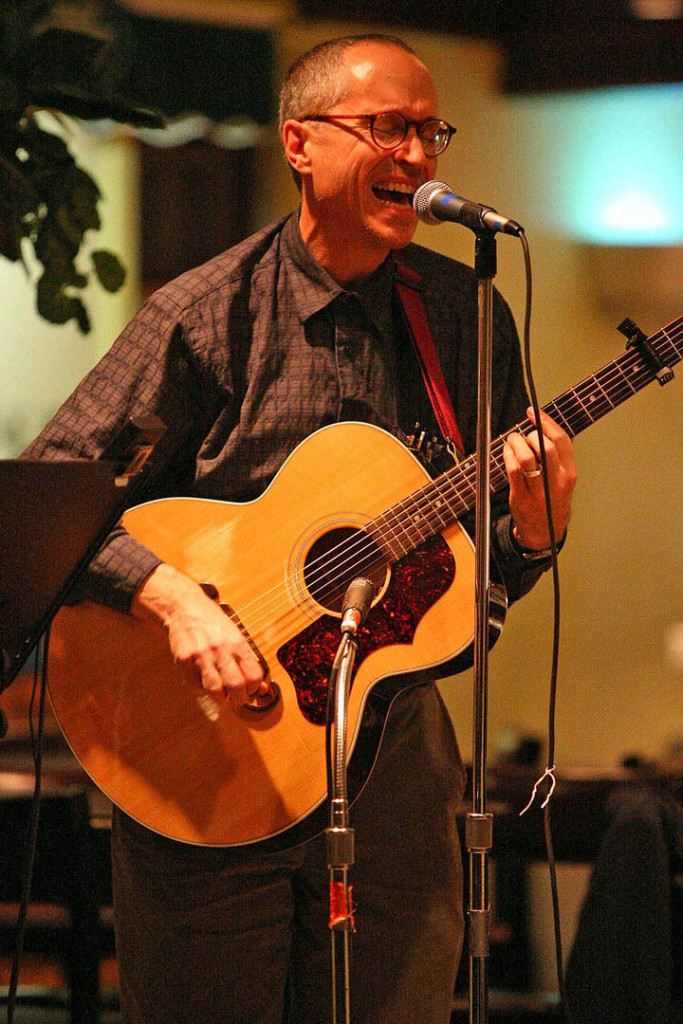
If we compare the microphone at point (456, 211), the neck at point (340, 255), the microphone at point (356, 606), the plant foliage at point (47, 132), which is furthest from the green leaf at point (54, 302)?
the microphone at point (356, 606)

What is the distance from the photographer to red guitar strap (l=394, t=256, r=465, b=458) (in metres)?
2.07

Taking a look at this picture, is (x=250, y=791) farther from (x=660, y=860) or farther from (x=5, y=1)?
(x=5, y=1)

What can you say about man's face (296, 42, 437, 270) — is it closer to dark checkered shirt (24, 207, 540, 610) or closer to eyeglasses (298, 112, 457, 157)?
eyeglasses (298, 112, 457, 157)

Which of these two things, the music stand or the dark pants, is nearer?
the music stand

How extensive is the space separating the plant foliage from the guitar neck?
109 cm

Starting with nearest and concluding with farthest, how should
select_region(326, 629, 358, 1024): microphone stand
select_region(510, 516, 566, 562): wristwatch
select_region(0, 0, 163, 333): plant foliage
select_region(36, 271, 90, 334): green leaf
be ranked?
select_region(326, 629, 358, 1024): microphone stand < select_region(510, 516, 566, 562): wristwatch < select_region(0, 0, 163, 333): plant foliage < select_region(36, 271, 90, 334): green leaf

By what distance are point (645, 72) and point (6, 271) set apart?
9.36ft

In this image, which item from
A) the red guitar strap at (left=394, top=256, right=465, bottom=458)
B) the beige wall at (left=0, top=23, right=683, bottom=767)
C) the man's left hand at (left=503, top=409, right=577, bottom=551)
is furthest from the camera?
the beige wall at (left=0, top=23, right=683, bottom=767)

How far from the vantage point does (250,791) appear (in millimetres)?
1910

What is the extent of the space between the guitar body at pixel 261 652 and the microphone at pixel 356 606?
25cm

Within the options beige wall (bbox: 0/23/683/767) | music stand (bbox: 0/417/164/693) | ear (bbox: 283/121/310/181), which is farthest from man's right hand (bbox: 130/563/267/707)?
beige wall (bbox: 0/23/683/767)

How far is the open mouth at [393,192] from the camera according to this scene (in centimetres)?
201

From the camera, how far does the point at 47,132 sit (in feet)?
8.34

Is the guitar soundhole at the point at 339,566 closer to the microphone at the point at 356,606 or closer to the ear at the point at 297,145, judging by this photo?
the microphone at the point at 356,606
